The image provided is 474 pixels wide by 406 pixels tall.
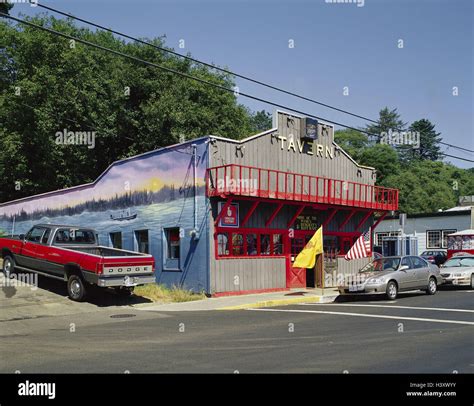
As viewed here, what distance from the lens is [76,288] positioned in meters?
17.3

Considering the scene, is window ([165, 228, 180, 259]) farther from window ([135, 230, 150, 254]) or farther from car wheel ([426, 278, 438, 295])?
car wheel ([426, 278, 438, 295])

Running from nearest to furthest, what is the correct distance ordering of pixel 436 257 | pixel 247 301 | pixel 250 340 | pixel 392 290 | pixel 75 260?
pixel 250 340
pixel 75 260
pixel 392 290
pixel 247 301
pixel 436 257

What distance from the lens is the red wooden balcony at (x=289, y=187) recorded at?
19.9 metres

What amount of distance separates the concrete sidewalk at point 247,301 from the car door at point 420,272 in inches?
118

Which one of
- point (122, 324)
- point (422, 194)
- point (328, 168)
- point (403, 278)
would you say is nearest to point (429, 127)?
point (422, 194)

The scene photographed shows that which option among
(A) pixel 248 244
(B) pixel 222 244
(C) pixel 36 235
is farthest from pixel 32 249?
(A) pixel 248 244

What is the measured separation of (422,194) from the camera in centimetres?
6481

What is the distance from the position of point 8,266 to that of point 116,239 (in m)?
5.60

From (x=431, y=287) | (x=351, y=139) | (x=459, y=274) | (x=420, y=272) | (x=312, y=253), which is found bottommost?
(x=431, y=287)

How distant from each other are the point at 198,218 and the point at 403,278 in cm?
771

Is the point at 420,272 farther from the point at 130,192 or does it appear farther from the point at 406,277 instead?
the point at 130,192

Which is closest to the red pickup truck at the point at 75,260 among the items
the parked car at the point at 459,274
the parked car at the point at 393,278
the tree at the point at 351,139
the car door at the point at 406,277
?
the parked car at the point at 393,278

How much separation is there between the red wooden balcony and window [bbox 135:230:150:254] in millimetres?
4668

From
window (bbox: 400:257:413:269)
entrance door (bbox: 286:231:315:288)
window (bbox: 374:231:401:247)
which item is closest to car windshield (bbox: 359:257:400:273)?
window (bbox: 400:257:413:269)
